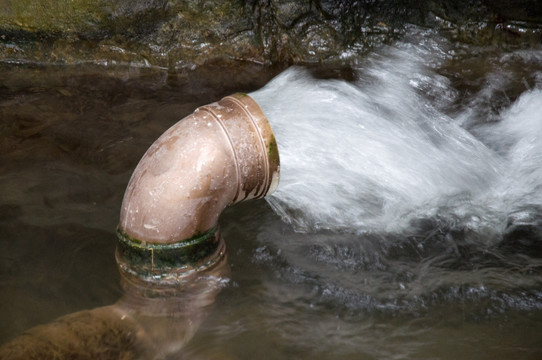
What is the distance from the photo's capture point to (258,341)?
2.28 meters

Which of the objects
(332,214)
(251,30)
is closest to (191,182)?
(332,214)

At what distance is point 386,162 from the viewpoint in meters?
3.14

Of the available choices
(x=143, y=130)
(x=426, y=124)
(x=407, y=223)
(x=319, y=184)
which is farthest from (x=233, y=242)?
(x=426, y=124)

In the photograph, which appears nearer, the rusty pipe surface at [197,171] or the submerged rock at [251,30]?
the rusty pipe surface at [197,171]

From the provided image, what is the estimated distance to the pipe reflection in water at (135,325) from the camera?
2133mm

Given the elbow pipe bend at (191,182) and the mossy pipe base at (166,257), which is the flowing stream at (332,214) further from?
the elbow pipe bend at (191,182)

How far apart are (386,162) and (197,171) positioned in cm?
128

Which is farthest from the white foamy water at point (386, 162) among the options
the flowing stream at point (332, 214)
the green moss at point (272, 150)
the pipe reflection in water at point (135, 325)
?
the pipe reflection in water at point (135, 325)

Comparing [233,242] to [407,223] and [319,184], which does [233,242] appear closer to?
[319,184]

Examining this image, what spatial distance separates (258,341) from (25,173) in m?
1.97

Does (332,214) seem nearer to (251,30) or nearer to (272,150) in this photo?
(272,150)

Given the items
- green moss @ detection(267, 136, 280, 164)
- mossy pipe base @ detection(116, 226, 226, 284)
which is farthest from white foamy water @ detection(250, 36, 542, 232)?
mossy pipe base @ detection(116, 226, 226, 284)

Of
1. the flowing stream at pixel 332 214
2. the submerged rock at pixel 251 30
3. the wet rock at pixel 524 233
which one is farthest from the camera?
the submerged rock at pixel 251 30

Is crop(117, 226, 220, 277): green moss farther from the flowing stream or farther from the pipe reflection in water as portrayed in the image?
the flowing stream
